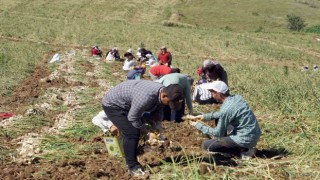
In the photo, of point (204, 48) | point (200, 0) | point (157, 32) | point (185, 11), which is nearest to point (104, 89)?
point (204, 48)

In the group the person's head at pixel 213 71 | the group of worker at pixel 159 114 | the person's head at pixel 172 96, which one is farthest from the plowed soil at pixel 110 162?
the person's head at pixel 213 71

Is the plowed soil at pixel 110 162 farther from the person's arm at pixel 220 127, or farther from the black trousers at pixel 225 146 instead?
the person's arm at pixel 220 127

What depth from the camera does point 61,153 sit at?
5.37 meters

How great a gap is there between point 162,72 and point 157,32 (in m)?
21.7

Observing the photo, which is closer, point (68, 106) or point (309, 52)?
point (68, 106)

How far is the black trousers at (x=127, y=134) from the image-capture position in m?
4.44

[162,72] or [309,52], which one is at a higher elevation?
[162,72]

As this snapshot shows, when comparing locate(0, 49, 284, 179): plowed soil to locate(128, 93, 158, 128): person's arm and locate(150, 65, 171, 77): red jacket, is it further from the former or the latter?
locate(150, 65, 171, 77): red jacket

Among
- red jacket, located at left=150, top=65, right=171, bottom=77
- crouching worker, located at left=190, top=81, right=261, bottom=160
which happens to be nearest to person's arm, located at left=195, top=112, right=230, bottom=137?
crouching worker, located at left=190, top=81, right=261, bottom=160

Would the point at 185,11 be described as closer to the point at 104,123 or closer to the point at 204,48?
the point at 204,48

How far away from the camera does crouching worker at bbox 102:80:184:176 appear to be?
4.23 metres

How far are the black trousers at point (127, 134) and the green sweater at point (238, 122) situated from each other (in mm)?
970

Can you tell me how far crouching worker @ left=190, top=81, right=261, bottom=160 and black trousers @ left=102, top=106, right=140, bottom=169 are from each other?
0.97 m

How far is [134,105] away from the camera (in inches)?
168
